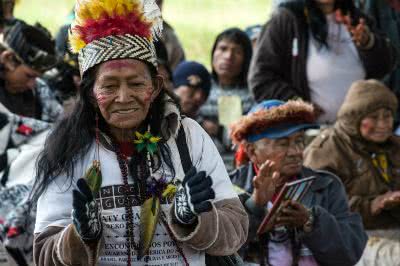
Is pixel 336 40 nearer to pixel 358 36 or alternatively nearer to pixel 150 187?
pixel 358 36

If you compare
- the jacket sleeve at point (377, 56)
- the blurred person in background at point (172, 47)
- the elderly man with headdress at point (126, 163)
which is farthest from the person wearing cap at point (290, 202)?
Result: the blurred person in background at point (172, 47)

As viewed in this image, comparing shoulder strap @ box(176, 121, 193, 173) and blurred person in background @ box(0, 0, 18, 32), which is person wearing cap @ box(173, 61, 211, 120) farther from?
shoulder strap @ box(176, 121, 193, 173)

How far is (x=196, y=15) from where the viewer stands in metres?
18.3

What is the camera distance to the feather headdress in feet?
13.8

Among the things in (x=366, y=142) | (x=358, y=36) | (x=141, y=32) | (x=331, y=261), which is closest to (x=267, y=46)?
(x=358, y=36)

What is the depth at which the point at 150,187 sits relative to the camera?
13.6 feet

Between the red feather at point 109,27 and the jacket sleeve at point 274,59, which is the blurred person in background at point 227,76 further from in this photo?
the red feather at point 109,27

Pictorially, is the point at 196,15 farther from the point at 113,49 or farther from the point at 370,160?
the point at 113,49

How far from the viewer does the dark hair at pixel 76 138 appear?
4.16 m

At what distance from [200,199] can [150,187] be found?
1.11 ft

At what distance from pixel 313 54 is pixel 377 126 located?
3.16 ft

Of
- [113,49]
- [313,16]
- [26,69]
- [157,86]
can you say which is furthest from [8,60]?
[113,49]

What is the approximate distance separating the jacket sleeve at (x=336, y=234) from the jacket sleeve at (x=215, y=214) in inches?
61.5

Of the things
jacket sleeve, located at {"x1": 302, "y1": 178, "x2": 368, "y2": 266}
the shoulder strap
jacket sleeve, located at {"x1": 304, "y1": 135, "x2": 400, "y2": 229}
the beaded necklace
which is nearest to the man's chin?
jacket sleeve, located at {"x1": 302, "y1": 178, "x2": 368, "y2": 266}
